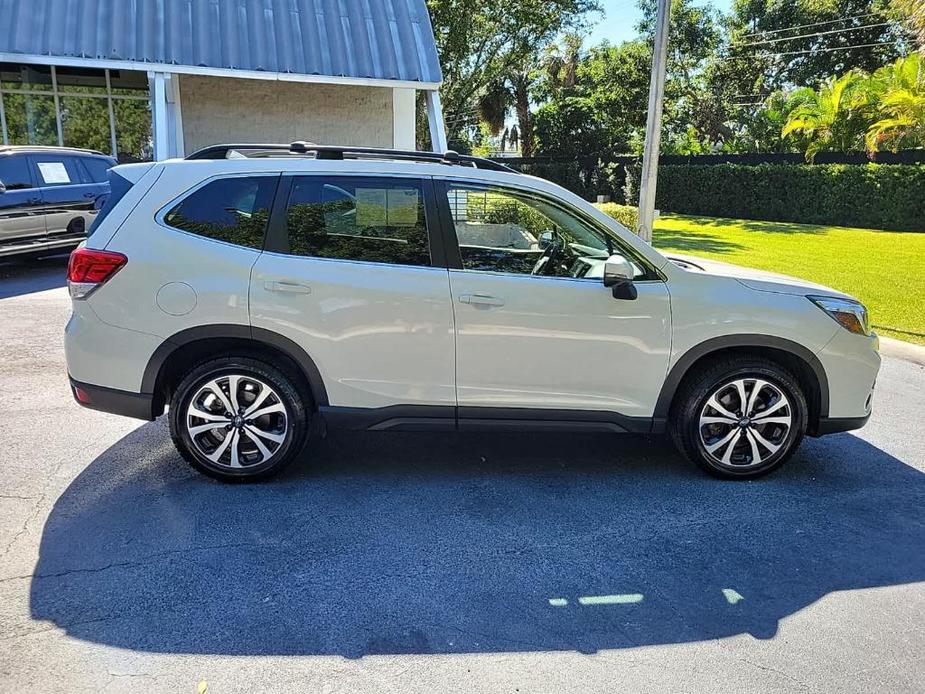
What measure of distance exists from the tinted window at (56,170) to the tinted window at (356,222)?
340 inches

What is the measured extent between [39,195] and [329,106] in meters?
7.07

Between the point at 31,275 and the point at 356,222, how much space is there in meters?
8.94

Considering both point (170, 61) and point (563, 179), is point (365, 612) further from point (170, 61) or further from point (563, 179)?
point (563, 179)

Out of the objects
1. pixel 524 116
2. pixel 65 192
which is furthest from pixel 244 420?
pixel 524 116

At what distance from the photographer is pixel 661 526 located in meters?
3.92

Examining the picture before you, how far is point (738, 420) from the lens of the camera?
4.38 metres

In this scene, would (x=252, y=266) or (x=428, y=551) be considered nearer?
(x=428, y=551)

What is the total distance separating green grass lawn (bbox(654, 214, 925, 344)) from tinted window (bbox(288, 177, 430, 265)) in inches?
259

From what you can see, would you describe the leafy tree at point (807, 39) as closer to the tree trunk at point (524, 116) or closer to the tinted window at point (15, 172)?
the tree trunk at point (524, 116)

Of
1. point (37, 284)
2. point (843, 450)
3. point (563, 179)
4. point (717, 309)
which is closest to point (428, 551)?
point (717, 309)

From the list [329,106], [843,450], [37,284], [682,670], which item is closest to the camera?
[682,670]

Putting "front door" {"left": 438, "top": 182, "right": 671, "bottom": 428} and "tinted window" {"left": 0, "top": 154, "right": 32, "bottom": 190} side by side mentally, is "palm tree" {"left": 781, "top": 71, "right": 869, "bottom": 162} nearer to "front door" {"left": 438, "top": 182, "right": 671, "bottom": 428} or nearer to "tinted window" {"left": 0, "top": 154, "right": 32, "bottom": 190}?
"tinted window" {"left": 0, "top": 154, "right": 32, "bottom": 190}

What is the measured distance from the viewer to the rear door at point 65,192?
10.9 meters

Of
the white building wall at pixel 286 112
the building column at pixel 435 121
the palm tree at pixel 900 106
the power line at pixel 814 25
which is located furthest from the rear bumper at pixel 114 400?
the power line at pixel 814 25
